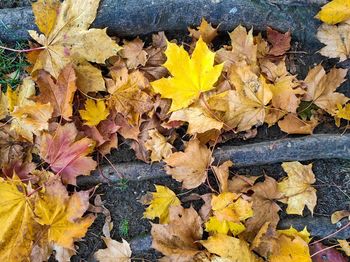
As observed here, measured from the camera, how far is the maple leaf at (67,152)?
6.72 feet

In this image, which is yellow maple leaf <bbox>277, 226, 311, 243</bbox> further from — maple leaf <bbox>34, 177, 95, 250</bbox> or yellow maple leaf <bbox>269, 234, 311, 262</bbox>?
maple leaf <bbox>34, 177, 95, 250</bbox>

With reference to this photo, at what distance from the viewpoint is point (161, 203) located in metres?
2.12

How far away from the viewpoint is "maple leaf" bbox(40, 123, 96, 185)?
6.72ft

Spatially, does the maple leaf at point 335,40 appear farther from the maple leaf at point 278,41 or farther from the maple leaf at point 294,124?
the maple leaf at point 294,124

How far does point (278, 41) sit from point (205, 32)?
0.33 meters

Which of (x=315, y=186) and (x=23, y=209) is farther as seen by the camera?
(x=315, y=186)

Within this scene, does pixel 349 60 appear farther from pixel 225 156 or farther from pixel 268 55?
pixel 225 156

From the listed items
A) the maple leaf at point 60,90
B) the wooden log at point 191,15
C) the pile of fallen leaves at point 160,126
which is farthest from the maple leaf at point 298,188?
the maple leaf at point 60,90

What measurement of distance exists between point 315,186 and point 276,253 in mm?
346

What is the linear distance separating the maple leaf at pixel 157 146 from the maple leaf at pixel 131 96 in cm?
10

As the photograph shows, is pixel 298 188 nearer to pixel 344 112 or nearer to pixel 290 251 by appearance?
pixel 290 251

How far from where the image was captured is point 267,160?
214 cm

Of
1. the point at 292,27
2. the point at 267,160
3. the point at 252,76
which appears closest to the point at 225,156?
the point at 267,160

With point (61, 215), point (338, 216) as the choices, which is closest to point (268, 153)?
point (338, 216)
